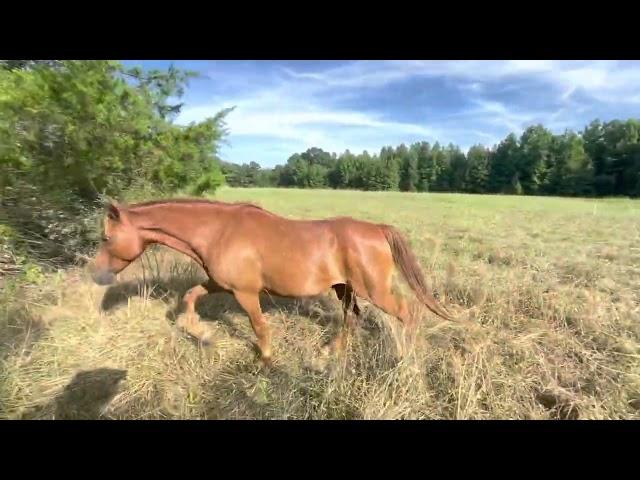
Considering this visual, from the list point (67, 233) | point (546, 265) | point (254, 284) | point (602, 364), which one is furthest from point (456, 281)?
point (67, 233)

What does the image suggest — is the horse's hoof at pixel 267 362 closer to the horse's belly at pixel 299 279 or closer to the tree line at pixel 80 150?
the horse's belly at pixel 299 279

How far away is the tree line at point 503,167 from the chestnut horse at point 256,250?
4359cm

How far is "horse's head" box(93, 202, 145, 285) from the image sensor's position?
3.65 meters

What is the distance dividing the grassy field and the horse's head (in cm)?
77

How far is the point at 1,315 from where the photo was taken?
4254 millimetres

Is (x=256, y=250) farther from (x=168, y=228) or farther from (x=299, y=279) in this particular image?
(x=168, y=228)

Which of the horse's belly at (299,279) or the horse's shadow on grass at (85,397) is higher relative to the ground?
the horse's belly at (299,279)

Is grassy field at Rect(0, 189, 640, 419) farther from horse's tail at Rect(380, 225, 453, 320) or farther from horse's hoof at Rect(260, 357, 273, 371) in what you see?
horse's tail at Rect(380, 225, 453, 320)

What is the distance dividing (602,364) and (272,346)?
330 centimetres

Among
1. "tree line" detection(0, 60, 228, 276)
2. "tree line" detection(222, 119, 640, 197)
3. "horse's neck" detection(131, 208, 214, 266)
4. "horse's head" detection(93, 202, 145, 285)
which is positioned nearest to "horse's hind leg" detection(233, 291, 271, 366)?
"horse's neck" detection(131, 208, 214, 266)

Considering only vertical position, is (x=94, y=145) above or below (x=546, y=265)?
above

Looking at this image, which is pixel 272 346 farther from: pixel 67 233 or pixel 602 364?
pixel 67 233

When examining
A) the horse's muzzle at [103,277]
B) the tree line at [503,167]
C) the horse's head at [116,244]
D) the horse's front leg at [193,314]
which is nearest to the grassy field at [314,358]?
the horse's front leg at [193,314]

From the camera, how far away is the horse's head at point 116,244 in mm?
3646
